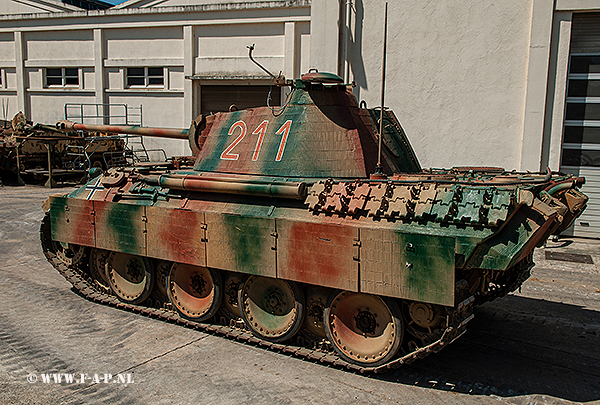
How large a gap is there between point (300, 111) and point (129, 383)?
4429 millimetres

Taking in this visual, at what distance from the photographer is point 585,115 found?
1495 centimetres

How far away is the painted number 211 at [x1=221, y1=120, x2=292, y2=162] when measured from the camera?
26.8 ft

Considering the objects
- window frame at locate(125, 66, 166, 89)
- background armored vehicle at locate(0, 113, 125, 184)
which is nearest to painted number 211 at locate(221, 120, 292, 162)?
background armored vehicle at locate(0, 113, 125, 184)

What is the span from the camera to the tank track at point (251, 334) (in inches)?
A: 242

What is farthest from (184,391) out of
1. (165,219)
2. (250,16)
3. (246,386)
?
(250,16)

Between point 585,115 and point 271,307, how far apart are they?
11.5 metres

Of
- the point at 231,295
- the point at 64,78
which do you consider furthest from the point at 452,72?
the point at 64,78

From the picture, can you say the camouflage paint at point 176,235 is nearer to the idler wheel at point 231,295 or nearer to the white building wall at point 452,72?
the idler wheel at point 231,295

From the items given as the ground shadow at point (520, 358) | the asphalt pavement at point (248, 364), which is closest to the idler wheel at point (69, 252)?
the asphalt pavement at point (248, 364)

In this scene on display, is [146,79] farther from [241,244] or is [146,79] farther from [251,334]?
[251,334]

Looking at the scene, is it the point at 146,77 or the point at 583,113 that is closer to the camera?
the point at 583,113

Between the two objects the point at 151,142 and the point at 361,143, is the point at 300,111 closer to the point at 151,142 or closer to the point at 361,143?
the point at 361,143

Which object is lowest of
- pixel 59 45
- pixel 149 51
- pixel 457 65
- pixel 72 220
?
pixel 72 220

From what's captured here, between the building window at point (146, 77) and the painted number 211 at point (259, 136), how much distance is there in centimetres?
1703
